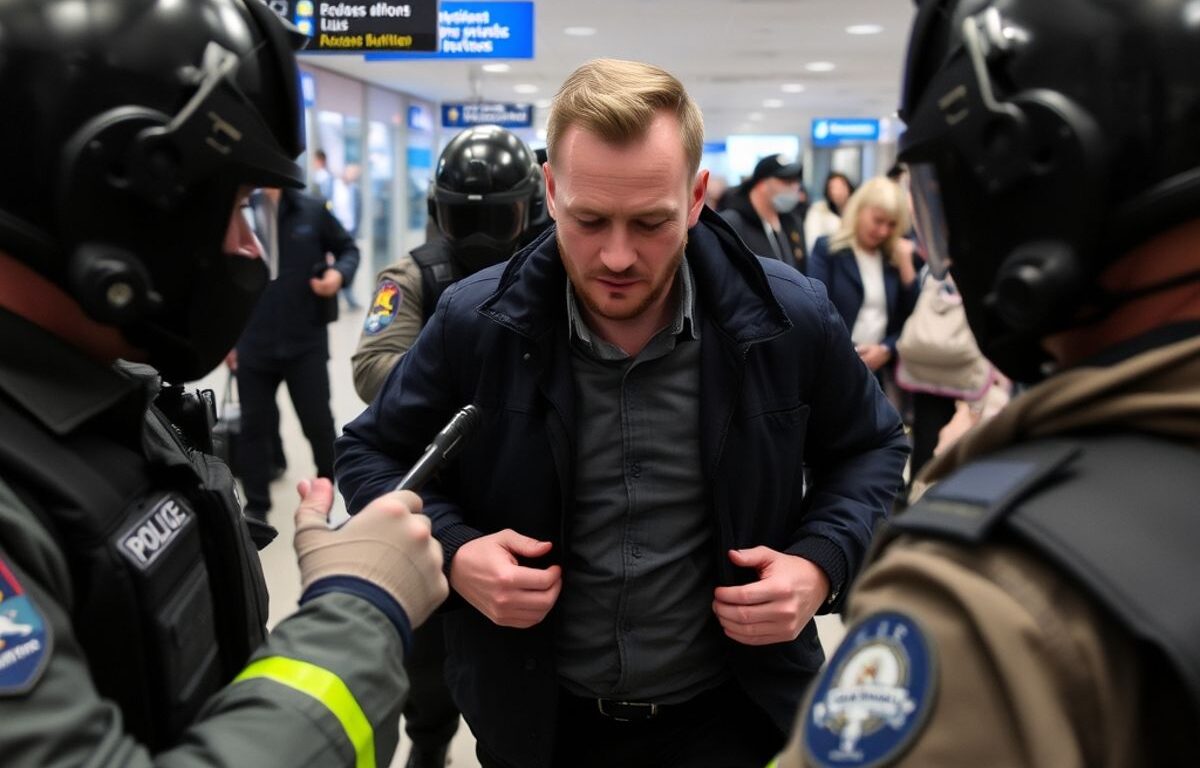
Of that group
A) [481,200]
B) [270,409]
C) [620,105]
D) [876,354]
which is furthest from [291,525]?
[620,105]

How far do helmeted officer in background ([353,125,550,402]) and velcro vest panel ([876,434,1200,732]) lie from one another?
2136 mm

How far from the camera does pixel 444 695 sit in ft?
8.25

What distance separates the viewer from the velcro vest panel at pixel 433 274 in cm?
277

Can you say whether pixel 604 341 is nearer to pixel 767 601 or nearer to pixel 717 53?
pixel 767 601

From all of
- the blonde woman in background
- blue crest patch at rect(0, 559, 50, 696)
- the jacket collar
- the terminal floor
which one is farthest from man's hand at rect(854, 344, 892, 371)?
blue crest patch at rect(0, 559, 50, 696)

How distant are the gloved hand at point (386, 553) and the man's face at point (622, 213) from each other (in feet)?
1.69

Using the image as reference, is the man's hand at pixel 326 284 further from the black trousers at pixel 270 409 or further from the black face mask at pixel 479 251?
the black face mask at pixel 479 251

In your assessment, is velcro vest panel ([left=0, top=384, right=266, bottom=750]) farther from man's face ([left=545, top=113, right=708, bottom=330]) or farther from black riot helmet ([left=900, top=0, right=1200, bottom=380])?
black riot helmet ([left=900, top=0, right=1200, bottom=380])

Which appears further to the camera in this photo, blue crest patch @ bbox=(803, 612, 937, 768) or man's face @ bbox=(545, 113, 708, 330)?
man's face @ bbox=(545, 113, 708, 330)

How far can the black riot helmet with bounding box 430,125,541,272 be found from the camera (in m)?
2.80

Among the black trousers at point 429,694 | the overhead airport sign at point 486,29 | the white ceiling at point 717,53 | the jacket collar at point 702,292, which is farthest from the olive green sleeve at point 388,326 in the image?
the white ceiling at point 717,53

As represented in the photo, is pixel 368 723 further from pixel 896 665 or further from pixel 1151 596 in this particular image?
pixel 1151 596

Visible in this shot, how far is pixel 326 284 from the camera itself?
4.51m

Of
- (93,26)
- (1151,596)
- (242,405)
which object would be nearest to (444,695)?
(93,26)
